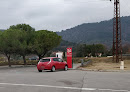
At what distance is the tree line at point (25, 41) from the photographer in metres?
41.2

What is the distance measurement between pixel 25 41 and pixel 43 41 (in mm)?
6954

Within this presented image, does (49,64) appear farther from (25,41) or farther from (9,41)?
(25,41)

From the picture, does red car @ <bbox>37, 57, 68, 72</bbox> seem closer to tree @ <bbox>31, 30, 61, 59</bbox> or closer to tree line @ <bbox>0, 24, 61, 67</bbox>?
tree line @ <bbox>0, 24, 61, 67</bbox>

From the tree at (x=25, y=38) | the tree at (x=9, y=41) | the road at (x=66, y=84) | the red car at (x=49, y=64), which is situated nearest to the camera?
the road at (x=66, y=84)

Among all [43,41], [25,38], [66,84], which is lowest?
[66,84]

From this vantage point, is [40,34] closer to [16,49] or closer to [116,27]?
[16,49]

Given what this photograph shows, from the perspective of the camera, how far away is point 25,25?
49812 mm

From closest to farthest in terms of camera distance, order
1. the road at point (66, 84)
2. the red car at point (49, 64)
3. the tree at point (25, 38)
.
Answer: the road at point (66, 84) → the red car at point (49, 64) → the tree at point (25, 38)

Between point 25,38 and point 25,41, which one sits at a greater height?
point 25,38

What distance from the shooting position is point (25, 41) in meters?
44.4

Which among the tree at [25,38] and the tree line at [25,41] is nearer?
the tree line at [25,41]

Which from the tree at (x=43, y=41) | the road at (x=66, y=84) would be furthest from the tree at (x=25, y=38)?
the road at (x=66, y=84)

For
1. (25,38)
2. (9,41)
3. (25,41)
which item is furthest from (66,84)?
(25,38)

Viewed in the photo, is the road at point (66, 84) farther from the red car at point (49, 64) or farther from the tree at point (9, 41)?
the tree at point (9, 41)
